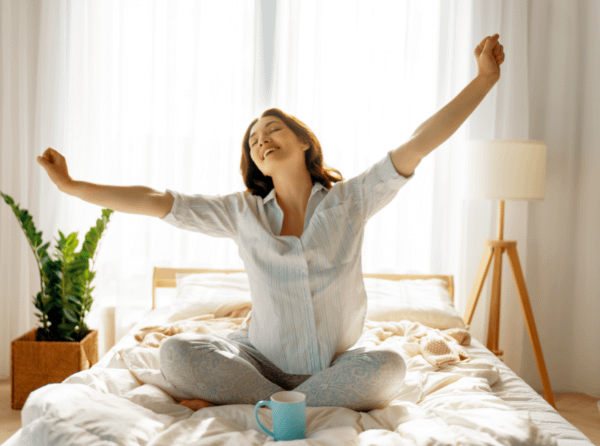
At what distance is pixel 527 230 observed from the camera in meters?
3.08

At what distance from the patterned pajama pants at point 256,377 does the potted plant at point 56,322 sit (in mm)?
1243

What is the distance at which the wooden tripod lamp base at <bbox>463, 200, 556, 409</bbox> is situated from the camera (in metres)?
2.69

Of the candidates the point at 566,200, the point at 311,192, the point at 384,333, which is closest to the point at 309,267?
the point at 311,192

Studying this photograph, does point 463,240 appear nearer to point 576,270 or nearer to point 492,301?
point 492,301

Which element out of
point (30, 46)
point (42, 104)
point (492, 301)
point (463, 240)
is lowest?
point (492, 301)

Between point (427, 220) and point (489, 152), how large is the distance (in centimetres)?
59

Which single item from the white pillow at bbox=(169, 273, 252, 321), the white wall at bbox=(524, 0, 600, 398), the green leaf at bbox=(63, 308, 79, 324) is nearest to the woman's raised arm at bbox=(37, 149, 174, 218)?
the white pillow at bbox=(169, 273, 252, 321)

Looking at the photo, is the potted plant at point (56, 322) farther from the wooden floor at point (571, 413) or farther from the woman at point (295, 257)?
the woman at point (295, 257)

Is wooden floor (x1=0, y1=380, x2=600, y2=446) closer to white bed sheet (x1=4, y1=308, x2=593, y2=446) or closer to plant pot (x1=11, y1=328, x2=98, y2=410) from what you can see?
plant pot (x1=11, y1=328, x2=98, y2=410)

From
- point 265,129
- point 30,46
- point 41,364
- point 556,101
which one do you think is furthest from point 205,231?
point 556,101

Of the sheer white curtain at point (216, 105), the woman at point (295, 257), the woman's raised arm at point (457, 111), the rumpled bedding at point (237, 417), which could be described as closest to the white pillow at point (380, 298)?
the sheer white curtain at point (216, 105)

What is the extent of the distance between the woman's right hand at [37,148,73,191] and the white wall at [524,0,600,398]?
2655mm

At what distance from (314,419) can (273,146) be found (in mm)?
827

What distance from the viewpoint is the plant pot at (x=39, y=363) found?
2.36 metres
